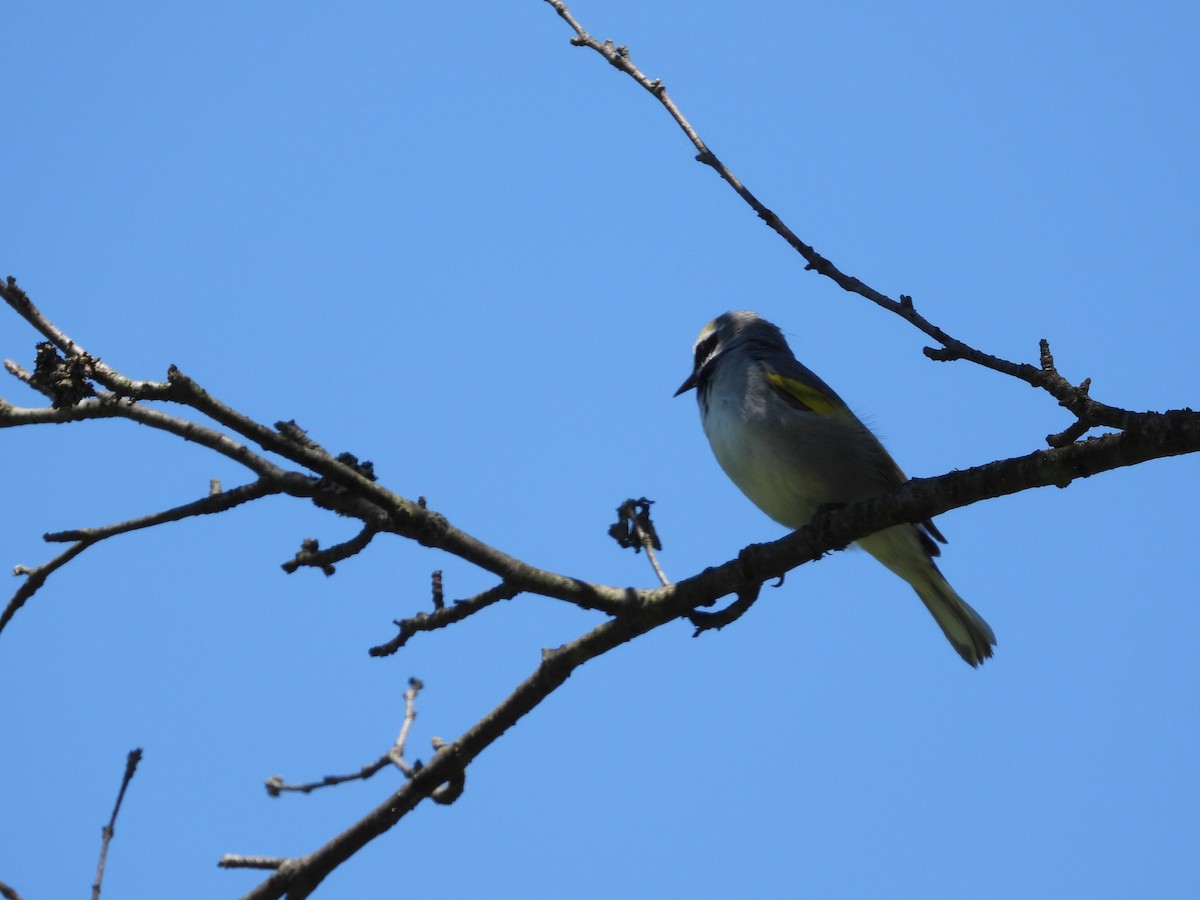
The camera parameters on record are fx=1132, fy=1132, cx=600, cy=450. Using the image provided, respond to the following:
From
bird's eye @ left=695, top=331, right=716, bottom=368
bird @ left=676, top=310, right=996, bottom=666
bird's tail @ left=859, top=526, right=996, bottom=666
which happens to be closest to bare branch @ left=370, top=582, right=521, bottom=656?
bird @ left=676, top=310, right=996, bottom=666

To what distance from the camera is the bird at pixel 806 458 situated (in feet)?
20.8

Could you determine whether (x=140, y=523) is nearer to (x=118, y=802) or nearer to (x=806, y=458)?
(x=118, y=802)

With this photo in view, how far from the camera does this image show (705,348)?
27.5ft

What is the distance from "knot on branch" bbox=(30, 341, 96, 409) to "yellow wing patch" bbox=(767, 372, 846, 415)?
14.5ft

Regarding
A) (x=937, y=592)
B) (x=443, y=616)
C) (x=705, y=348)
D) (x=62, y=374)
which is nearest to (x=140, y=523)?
(x=62, y=374)

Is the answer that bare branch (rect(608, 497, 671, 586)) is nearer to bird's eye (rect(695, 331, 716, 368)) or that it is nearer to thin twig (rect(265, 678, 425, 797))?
thin twig (rect(265, 678, 425, 797))

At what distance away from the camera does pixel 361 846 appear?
3.86 meters

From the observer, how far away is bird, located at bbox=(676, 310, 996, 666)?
6.33 metres

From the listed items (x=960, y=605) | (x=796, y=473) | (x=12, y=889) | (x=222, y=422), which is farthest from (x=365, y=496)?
(x=960, y=605)

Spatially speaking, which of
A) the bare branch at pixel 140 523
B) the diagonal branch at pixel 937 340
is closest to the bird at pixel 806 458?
the diagonal branch at pixel 937 340

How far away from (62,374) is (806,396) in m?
4.53

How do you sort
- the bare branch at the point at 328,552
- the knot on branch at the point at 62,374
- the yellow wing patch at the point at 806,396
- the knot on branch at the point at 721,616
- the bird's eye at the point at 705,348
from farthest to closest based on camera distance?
the bird's eye at the point at 705,348 < the yellow wing patch at the point at 806,396 < the knot on branch at the point at 721,616 < the bare branch at the point at 328,552 < the knot on branch at the point at 62,374

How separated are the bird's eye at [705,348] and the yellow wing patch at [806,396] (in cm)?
151

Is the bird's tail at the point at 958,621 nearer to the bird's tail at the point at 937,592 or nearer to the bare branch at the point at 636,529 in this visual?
the bird's tail at the point at 937,592
